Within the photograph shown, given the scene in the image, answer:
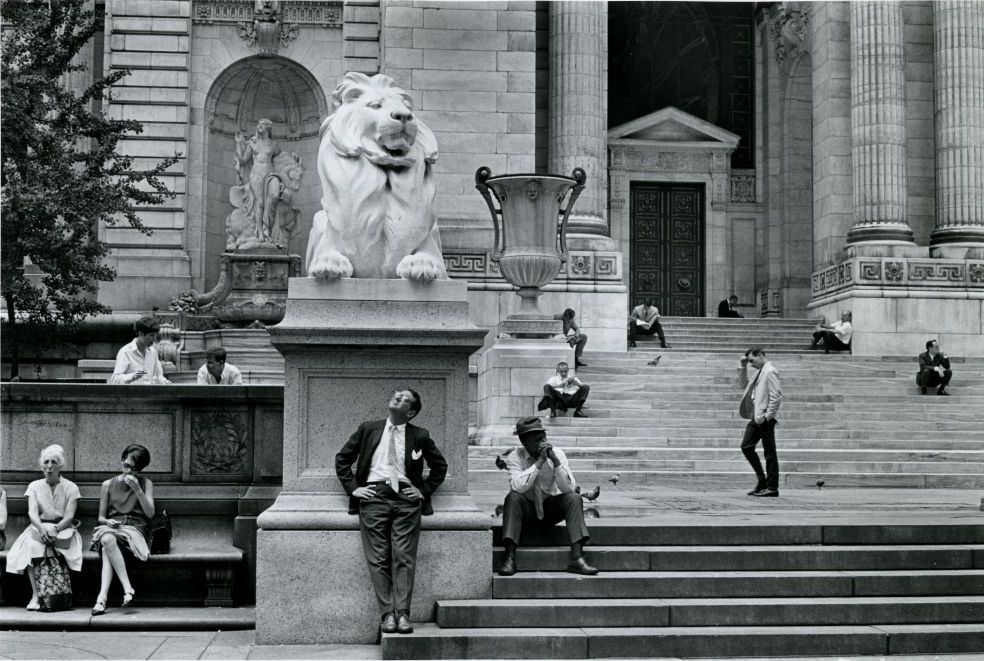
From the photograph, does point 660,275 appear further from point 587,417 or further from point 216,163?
point 587,417

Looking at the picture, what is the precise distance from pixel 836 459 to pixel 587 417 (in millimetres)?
3968

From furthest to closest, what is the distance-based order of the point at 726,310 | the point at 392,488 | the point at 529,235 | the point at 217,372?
the point at 726,310 → the point at 529,235 → the point at 217,372 → the point at 392,488

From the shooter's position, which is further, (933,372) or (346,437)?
(933,372)

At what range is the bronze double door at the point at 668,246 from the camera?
1357 inches

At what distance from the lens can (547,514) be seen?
10383 millimetres

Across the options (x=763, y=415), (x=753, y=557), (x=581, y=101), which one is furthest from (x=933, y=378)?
(x=753, y=557)

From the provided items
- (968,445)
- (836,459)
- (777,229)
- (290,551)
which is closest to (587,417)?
(836,459)

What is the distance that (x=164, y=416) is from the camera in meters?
11.4

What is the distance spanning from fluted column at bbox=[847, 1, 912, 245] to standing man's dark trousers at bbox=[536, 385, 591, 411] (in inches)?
471

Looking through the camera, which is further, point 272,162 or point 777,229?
point 777,229

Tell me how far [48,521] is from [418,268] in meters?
3.71

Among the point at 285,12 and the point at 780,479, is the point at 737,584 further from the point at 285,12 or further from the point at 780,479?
the point at 285,12

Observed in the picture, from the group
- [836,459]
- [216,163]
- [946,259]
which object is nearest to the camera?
[836,459]

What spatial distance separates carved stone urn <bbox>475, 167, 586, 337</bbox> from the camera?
21.8 m
